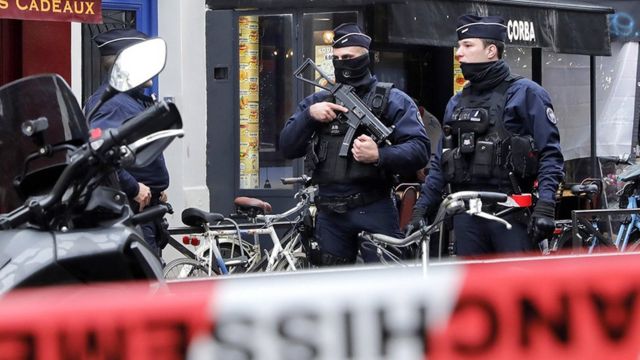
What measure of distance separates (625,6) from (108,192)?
12156 millimetres

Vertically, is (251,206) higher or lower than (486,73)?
lower

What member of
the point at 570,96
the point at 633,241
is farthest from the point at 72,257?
the point at 570,96

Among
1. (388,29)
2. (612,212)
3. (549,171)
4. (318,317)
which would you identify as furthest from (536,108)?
(388,29)

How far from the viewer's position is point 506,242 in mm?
6879

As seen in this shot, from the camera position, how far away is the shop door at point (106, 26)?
11.3 m

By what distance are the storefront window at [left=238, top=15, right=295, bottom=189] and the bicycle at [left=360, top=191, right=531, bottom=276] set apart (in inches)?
217

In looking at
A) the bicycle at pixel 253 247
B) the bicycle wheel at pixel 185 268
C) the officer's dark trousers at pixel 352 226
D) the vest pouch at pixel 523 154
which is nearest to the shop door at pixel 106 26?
the bicycle at pixel 253 247

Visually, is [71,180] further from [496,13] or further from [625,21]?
[625,21]

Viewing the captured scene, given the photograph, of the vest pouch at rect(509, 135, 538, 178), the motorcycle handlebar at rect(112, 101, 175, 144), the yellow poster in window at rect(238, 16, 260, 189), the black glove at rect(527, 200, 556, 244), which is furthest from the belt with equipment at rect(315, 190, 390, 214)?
the yellow poster in window at rect(238, 16, 260, 189)

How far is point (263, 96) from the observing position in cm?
1246

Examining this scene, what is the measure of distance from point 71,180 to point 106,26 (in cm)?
801

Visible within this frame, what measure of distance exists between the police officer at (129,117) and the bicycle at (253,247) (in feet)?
2.96

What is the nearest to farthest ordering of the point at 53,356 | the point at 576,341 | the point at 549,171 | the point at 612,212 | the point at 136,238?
the point at 53,356 < the point at 576,341 < the point at 136,238 < the point at 549,171 < the point at 612,212

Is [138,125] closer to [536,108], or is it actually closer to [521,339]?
[521,339]
